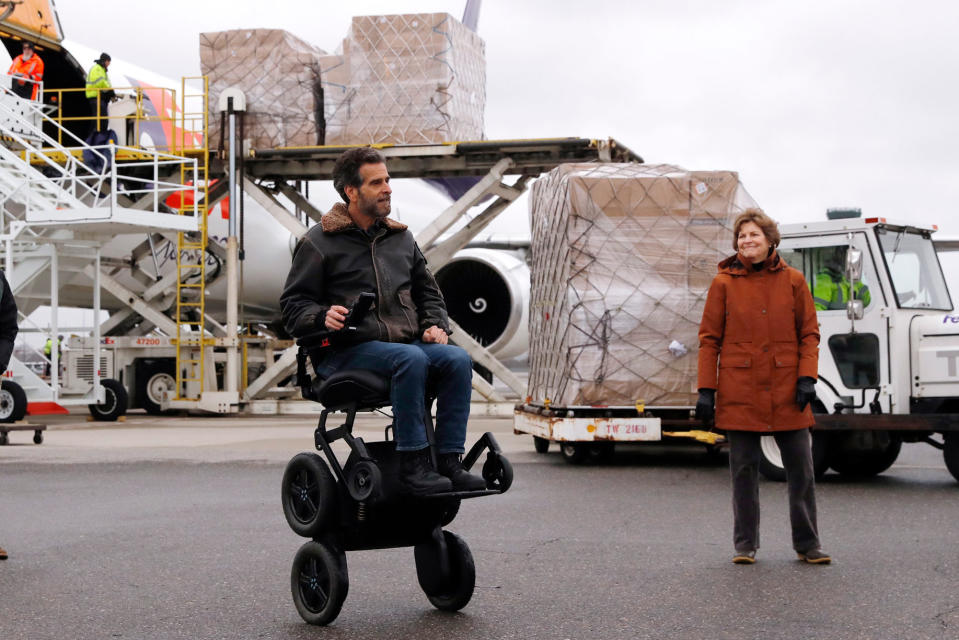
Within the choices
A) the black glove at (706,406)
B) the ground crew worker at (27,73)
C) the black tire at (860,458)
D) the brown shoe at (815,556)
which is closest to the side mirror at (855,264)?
the black tire at (860,458)

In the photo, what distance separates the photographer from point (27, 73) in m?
17.7

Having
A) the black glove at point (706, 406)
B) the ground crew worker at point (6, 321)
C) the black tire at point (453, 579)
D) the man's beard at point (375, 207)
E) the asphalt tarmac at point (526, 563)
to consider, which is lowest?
the asphalt tarmac at point (526, 563)

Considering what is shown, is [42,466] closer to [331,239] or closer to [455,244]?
[331,239]

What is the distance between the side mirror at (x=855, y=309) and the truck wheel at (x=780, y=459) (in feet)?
3.26

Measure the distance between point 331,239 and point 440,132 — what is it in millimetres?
13335

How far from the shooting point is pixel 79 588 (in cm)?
518

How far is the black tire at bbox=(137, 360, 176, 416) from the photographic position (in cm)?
1909

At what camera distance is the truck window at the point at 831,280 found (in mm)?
9508

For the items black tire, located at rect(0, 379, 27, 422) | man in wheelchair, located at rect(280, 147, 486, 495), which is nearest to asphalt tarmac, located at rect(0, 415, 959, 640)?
man in wheelchair, located at rect(280, 147, 486, 495)

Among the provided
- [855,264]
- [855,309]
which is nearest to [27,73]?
[855,309]

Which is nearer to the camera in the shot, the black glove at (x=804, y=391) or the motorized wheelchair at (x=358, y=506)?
the motorized wheelchair at (x=358, y=506)

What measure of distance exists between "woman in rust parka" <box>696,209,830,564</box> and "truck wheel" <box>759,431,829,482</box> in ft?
10.9

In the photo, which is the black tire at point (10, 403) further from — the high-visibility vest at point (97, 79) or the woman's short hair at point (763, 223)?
the woman's short hair at point (763, 223)

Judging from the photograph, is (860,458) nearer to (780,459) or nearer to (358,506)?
(780,459)
